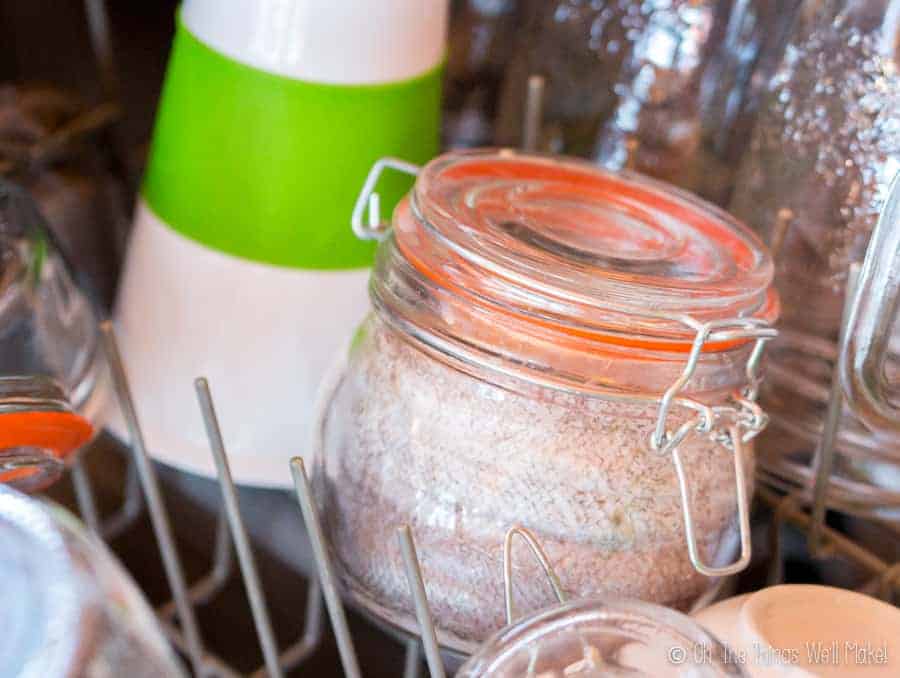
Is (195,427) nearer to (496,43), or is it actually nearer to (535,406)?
(535,406)

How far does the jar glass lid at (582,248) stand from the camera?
26 centimetres

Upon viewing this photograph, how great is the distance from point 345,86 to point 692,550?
196mm

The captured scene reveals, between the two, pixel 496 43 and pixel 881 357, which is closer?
pixel 881 357

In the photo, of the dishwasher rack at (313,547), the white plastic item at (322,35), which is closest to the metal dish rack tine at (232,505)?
the dishwasher rack at (313,547)

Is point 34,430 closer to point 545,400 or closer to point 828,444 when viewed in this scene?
point 545,400

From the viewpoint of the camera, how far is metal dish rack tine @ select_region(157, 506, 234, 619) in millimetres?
404

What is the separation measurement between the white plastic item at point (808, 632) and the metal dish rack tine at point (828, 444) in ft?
0.21

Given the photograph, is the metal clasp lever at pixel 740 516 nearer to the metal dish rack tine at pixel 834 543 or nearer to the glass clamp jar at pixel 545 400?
the glass clamp jar at pixel 545 400

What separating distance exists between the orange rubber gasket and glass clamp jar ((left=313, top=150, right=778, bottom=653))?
0.08m

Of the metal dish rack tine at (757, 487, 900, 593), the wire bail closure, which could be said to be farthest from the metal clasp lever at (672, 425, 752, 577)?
the metal dish rack tine at (757, 487, 900, 593)

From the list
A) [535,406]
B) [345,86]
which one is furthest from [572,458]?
[345,86]

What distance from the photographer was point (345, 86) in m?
0.36

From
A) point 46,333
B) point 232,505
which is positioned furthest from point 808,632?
point 46,333

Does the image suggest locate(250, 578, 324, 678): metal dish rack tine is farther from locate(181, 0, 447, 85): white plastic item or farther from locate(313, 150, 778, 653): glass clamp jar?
locate(181, 0, 447, 85): white plastic item
